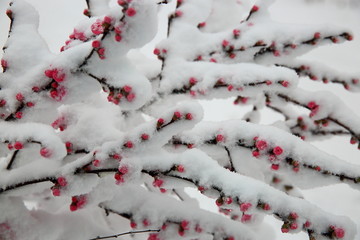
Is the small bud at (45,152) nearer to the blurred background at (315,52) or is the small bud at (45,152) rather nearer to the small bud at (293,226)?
the small bud at (293,226)

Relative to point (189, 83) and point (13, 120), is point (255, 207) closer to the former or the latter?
point (189, 83)

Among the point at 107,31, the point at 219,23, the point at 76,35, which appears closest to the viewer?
the point at 107,31

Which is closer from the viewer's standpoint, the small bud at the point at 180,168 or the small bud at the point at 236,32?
the small bud at the point at 180,168

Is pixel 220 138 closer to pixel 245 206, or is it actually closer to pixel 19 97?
pixel 245 206

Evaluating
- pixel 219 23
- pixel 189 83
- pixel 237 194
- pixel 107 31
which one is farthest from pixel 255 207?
pixel 219 23

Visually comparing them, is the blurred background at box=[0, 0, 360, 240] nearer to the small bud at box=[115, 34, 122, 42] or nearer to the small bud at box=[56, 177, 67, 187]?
the small bud at box=[56, 177, 67, 187]

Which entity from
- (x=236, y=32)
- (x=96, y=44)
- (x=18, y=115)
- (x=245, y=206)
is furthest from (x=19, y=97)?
(x=236, y=32)

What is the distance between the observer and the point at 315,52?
421 cm

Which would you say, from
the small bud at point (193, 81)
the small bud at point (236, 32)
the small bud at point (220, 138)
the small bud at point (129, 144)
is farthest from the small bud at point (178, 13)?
the small bud at point (129, 144)

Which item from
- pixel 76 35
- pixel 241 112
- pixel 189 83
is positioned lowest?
pixel 241 112

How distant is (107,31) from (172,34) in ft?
2.17

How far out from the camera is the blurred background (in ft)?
10.1

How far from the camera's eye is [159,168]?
1.11 meters

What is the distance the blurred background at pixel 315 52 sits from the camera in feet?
10.1
